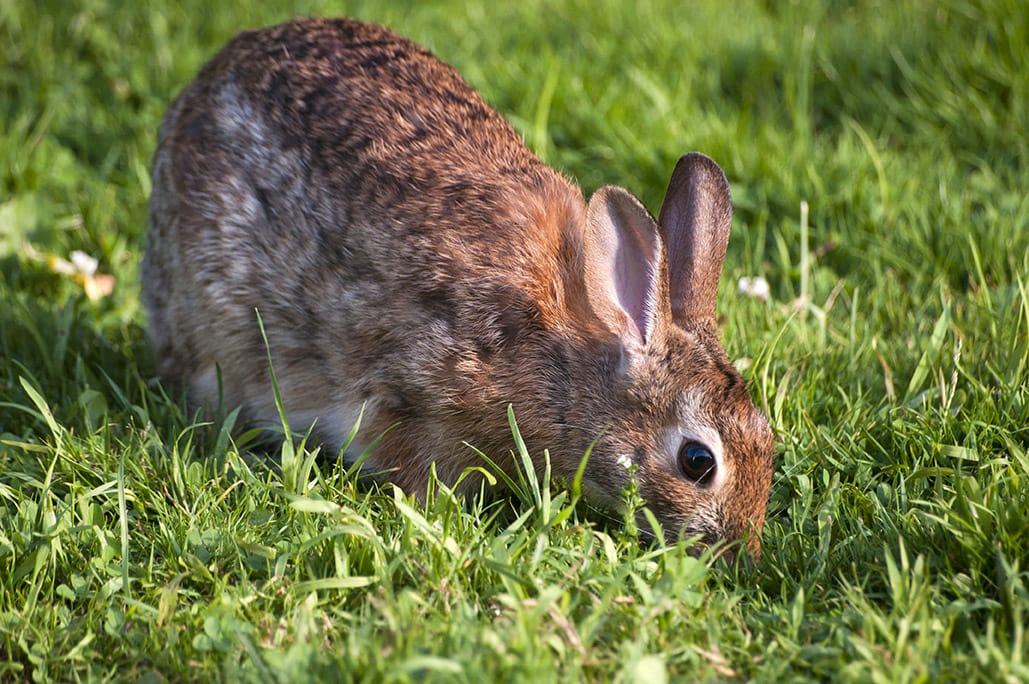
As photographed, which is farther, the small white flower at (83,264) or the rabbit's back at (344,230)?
the small white flower at (83,264)

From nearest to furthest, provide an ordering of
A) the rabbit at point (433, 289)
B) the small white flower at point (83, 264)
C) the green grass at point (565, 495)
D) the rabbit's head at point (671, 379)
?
the green grass at point (565, 495) → the rabbit's head at point (671, 379) → the rabbit at point (433, 289) → the small white flower at point (83, 264)

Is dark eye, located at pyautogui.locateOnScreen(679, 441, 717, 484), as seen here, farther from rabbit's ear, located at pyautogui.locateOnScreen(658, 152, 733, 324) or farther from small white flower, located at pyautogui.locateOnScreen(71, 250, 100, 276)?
small white flower, located at pyautogui.locateOnScreen(71, 250, 100, 276)

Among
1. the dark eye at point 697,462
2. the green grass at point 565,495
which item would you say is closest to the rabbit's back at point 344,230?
the green grass at point 565,495

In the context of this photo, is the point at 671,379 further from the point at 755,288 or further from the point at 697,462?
the point at 755,288

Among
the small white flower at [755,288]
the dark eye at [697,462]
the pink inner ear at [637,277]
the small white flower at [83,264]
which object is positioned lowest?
the small white flower at [83,264]

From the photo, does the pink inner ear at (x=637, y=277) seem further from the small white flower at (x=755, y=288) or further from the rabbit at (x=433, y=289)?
the small white flower at (x=755, y=288)

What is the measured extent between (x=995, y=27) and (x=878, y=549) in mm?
3710

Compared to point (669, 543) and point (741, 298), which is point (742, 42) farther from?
point (669, 543)

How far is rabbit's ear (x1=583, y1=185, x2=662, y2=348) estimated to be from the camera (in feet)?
12.2

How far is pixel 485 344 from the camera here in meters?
3.92

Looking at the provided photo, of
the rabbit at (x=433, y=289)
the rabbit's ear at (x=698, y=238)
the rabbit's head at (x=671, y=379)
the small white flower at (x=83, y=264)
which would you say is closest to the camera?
the rabbit's head at (x=671, y=379)

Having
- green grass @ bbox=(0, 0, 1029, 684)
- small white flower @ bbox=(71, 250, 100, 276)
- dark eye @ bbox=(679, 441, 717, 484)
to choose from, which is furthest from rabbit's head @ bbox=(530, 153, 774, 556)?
small white flower @ bbox=(71, 250, 100, 276)

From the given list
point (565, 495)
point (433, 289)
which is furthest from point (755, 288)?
point (565, 495)

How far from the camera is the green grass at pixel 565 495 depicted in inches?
119
